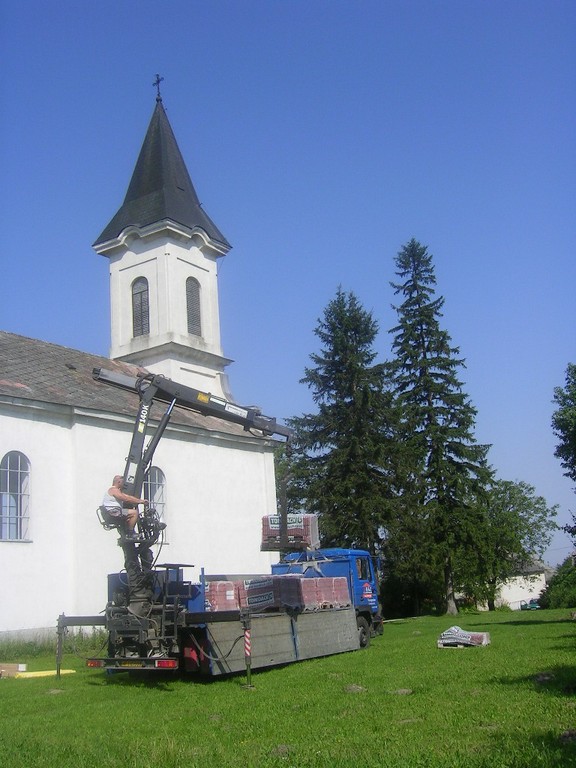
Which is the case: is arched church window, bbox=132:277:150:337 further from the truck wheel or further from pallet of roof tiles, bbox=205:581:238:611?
pallet of roof tiles, bbox=205:581:238:611

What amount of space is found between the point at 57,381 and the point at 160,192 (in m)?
14.0

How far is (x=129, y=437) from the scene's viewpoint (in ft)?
88.3

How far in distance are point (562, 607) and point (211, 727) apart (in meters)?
36.8

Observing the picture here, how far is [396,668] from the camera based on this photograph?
48.6 ft

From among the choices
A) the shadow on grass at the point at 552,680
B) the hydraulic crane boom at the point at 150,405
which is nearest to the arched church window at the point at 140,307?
the hydraulic crane boom at the point at 150,405

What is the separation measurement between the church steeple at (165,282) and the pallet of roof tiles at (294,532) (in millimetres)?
12954

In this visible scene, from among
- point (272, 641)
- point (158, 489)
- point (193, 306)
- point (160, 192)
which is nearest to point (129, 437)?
point (158, 489)

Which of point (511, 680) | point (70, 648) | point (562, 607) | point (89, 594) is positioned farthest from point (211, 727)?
point (562, 607)

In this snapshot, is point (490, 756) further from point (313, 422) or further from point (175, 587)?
point (313, 422)

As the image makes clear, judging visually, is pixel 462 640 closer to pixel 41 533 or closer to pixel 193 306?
pixel 41 533

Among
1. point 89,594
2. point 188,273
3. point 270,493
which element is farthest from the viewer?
point 188,273

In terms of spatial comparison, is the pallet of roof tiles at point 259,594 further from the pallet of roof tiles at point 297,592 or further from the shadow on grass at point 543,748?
the shadow on grass at point 543,748

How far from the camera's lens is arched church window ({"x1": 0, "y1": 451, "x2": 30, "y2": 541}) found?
23250mm

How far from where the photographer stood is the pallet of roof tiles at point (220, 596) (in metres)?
16.5
